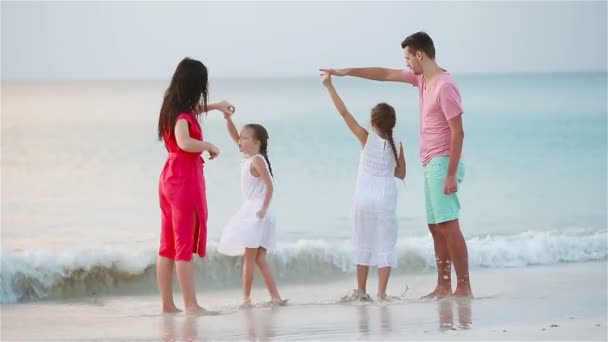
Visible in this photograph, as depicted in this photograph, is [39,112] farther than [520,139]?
Yes

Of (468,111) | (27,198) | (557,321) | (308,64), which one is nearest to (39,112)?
(308,64)

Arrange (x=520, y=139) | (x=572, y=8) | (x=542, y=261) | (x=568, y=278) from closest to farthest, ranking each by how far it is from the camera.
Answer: (x=568, y=278) → (x=542, y=261) → (x=520, y=139) → (x=572, y=8)

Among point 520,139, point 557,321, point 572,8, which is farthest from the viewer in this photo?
point 572,8

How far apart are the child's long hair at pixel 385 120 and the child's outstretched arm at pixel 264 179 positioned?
0.69m

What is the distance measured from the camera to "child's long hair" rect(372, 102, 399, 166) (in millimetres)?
6902

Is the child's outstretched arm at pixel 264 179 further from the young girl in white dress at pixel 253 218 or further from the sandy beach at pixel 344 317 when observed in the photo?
the sandy beach at pixel 344 317

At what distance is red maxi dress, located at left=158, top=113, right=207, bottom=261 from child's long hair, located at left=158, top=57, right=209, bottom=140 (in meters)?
0.04

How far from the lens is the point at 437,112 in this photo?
674cm

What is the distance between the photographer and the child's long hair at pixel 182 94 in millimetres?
6363

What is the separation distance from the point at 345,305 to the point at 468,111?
53.6 feet

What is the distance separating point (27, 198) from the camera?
1251 centimetres

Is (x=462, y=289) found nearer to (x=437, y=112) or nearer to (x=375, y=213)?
(x=375, y=213)

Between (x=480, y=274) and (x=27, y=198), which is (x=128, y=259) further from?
(x=27, y=198)

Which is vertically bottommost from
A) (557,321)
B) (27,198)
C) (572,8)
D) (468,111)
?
(557,321)
